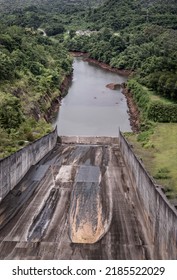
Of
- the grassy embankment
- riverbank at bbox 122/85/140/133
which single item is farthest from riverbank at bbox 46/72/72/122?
the grassy embankment

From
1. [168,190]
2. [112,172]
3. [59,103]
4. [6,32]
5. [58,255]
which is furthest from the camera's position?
[6,32]

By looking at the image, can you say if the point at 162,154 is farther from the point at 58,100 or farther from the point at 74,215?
the point at 58,100

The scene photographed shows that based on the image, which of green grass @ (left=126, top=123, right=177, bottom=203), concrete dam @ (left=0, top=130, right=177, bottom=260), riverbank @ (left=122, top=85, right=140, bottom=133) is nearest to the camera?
concrete dam @ (left=0, top=130, right=177, bottom=260)

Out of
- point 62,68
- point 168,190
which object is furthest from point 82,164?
point 62,68

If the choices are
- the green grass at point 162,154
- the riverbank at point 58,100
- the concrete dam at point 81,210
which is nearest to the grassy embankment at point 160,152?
the green grass at point 162,154

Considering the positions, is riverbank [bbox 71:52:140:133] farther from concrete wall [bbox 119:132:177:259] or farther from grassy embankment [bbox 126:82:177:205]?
concrete wall [bbox 119:132:177:259]

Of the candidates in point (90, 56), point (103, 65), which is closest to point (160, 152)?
point (103, 65)

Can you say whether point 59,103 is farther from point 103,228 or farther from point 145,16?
point 145,16

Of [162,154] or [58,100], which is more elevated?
[162,154]
